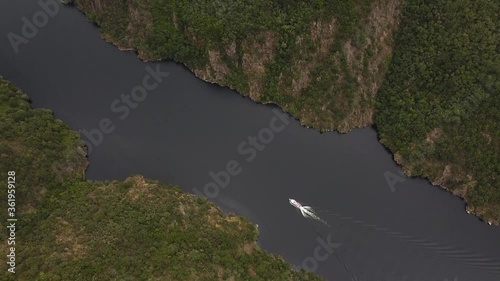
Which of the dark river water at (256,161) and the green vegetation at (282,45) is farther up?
the green vegetation at (282,45)

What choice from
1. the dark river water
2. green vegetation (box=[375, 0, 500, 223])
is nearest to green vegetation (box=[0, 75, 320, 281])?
the dark river water

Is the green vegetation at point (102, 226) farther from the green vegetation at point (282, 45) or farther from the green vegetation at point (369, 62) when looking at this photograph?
the green vegetation at point (369, 62)

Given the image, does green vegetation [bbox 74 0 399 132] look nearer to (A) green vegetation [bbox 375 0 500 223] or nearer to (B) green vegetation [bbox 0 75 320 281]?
(A) green vegetation [bbox 375 0 500 223]

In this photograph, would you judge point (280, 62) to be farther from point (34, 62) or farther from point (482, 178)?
point (34, 62)

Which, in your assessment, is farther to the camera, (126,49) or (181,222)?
(126,49)

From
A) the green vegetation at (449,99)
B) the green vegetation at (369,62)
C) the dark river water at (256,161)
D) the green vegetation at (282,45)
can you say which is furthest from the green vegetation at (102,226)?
the green vegetation at (449,99)

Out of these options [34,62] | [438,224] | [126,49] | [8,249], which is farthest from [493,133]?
[34,62]
